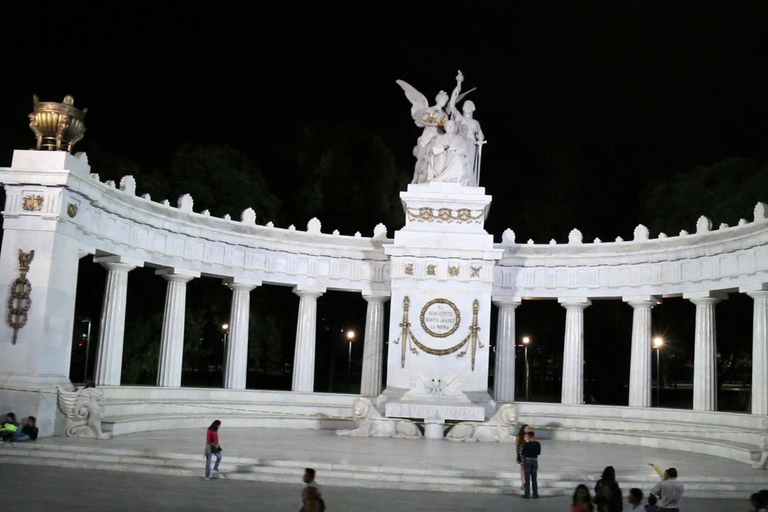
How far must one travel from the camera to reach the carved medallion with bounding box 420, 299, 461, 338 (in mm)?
41625

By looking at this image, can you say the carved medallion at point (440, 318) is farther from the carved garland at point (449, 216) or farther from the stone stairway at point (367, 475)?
the stone stairway at point (367, 475)

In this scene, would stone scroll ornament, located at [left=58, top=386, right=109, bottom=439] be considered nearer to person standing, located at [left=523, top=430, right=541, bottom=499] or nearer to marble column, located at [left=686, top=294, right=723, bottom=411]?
person standing, located at [left=523, top=430, right=541, bottom=499]

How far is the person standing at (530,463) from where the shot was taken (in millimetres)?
21734

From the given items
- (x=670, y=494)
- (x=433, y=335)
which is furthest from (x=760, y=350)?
(x=670, y=494)

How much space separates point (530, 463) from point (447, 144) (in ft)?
77.6

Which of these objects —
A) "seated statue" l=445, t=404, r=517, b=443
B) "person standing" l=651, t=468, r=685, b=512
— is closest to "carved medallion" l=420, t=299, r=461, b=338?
"seated statue" l=445, t=404, r=517, b=443

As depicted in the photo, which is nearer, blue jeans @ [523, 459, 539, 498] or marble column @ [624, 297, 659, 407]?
blue jeans @ [523, 459, 539, 498]

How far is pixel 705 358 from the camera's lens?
137 ft

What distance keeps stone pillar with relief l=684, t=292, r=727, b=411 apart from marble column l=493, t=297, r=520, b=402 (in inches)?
369

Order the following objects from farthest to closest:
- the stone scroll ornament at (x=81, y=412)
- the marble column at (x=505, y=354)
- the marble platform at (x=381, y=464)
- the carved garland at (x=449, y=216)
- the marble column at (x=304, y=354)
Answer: the marble column at (x=304, y=354) < the marble column at (x=505, y=354) < the carved garland at (x=449, y=216) < the stone scroll ornament at (x=81, y=412) < the marble platform at (x=381, y=464)

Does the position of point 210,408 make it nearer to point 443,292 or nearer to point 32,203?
point 443,292

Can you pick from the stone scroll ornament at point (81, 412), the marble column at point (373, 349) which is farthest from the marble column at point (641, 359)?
the stone scroll ornament at point (81, 412)

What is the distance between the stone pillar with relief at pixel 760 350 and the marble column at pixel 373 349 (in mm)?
18008

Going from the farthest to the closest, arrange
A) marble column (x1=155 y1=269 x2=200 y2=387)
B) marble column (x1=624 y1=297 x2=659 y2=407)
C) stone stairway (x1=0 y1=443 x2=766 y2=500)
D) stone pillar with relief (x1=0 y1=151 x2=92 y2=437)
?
1. marble column (x1=624 y1=297 x2=659 y2=407)
2. marble column (x1=155 y1=269 x2=200 y2=387)
3. stone pillar with relief (x1=0 y1=151 x2=92 y2=437)
4. stone stairway (x1=0 y1=443 x2=766 y2=500)
